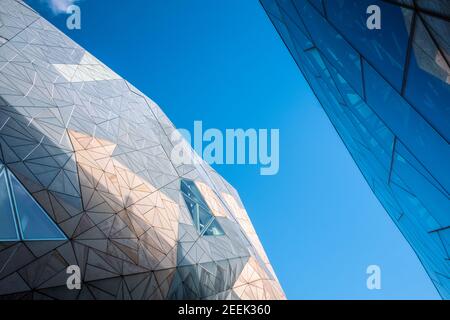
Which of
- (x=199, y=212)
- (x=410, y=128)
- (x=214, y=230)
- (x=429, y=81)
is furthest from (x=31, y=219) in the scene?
(x=429, y=81)

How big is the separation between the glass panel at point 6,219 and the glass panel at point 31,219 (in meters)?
0.19

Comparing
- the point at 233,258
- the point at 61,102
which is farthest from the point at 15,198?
the point at 233,258

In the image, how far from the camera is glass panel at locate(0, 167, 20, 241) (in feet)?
31.3

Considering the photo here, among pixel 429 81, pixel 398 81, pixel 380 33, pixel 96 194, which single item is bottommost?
pixel 96 194

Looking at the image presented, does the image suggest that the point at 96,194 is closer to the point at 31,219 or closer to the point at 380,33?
the point at 31,219

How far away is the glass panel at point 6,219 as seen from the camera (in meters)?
9.55

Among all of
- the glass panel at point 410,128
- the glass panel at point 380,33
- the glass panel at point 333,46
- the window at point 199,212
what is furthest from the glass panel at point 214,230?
the glass panel at point 380,33

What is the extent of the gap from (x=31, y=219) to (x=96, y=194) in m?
2.48

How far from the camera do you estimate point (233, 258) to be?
1652cm

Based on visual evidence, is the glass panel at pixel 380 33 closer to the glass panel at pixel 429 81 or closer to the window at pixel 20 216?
the glass panel at pixel 429 81

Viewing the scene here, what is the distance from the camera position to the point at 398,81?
5.90 metres

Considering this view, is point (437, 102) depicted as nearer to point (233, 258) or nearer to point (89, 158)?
point (89, 158)

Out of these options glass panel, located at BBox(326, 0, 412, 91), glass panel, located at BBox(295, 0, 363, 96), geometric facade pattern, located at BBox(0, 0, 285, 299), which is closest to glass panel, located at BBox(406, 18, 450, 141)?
glass panel, located at BBox(326, 0, 412, 91)

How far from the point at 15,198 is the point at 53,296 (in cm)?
333
